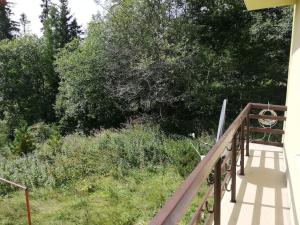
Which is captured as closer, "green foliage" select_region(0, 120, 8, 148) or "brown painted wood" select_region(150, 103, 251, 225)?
"brown painted wood" select_region(150, 103, 251, 225)

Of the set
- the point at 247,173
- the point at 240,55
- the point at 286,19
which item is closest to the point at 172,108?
the point at 240,55

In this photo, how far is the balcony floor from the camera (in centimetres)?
283

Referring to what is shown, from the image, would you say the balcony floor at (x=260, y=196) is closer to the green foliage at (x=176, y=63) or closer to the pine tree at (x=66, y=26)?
the green foliage at (x=176, y=63)

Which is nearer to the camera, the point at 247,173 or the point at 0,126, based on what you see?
the point at 247,173

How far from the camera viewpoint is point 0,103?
20.0 m

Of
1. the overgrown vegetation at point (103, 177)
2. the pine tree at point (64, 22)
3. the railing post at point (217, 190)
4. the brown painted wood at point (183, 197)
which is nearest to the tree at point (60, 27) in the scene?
the pine tree at point (64, 22)

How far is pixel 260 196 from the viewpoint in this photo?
10.8 feet

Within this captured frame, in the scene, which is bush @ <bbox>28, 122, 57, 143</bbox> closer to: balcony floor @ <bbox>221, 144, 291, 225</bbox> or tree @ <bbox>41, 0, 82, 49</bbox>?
tree @ <bbox>41, 0, 82, 49</bbox>

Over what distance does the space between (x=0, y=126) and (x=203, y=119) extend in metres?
11.5

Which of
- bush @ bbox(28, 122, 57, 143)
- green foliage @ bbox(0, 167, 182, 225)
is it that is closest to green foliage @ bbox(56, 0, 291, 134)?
bush @ bbox(28, 122, 57, 143)

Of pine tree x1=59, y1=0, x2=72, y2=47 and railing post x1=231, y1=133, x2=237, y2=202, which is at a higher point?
pine tree x1=59, y1=0, x2=72, y2=47

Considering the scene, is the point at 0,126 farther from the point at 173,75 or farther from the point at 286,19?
the point at 286,19

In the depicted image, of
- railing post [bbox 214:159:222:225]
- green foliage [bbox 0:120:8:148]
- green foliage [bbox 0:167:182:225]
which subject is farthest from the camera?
green foliage [bbox 0:120:8:148]

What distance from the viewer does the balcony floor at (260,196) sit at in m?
2.83
